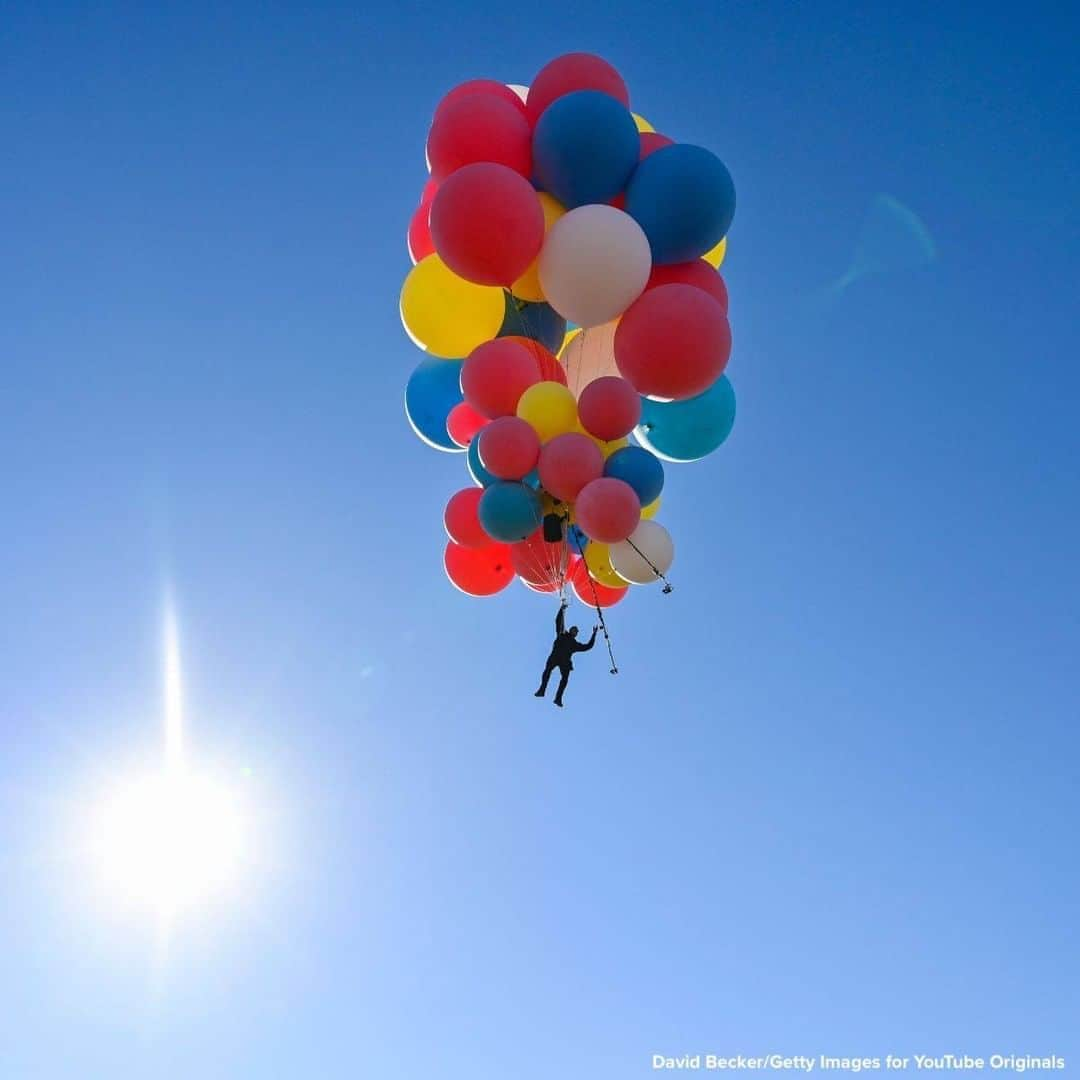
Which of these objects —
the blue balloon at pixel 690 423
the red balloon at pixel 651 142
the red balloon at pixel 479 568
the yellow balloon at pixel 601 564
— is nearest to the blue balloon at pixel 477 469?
the red balloon at pixel 479 568

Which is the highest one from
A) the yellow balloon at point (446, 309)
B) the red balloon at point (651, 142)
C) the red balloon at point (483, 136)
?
the red balloon at point (651, 142)

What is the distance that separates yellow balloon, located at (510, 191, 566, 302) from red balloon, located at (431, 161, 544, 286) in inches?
10.3

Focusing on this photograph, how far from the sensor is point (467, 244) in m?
5.74

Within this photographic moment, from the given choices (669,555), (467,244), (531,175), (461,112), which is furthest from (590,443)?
(461,112)

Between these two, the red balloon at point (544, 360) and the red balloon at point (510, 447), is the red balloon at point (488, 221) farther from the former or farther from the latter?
the red balloon at point (510, 447)

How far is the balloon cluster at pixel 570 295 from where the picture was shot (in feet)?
18.9

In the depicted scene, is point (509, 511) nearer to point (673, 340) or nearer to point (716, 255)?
point (673, 340)

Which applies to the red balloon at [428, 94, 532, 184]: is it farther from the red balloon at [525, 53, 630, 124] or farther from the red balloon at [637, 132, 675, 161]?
the red balloon at [637, 132, 675, 161]

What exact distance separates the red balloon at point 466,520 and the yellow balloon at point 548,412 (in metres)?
0.84

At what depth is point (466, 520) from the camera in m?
6.54

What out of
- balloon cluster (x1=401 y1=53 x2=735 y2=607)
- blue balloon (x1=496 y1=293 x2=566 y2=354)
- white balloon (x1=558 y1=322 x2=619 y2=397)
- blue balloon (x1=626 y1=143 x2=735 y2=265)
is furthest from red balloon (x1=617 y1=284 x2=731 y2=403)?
blue balloon (x1=496 y1=293 x2=566 y2=354)

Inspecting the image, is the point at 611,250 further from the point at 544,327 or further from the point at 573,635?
the point at 573,635

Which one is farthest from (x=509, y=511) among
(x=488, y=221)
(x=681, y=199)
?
(x=681, y=199)

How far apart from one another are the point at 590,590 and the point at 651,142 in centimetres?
341
